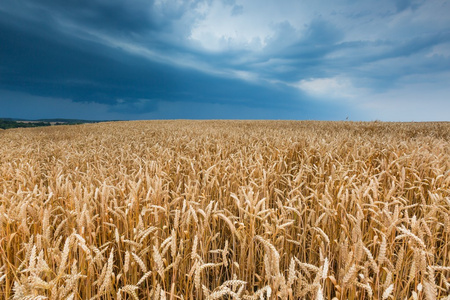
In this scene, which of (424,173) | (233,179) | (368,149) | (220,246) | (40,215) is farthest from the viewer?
(368,149)

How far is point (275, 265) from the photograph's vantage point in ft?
3.73

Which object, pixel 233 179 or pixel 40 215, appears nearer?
pixel 40 215

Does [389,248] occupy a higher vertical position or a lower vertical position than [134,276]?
higher

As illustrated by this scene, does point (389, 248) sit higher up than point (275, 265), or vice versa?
point (275, 265)

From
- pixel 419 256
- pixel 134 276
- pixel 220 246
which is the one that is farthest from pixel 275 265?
pixel 220 246

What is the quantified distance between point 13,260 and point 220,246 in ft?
5.72

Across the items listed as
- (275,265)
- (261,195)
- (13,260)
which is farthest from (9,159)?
(275,265)

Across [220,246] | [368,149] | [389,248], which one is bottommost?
[220,246]

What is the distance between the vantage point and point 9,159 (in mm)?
4895

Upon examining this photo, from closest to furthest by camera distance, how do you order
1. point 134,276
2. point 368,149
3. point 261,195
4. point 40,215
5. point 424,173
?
point 134,276 → point 40,215 → point 261,195 → point 424,173 → point 368,149

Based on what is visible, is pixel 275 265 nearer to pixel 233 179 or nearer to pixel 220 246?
pixel 220 246

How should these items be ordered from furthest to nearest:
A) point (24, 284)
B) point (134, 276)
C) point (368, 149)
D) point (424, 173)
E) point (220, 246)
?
point (368, 149)
point (424, 173)
point (220, 246)
point (134, 276)
point (24, 284)

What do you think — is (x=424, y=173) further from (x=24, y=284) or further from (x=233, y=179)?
(x=24, y=284)

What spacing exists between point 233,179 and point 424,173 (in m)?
2.89
